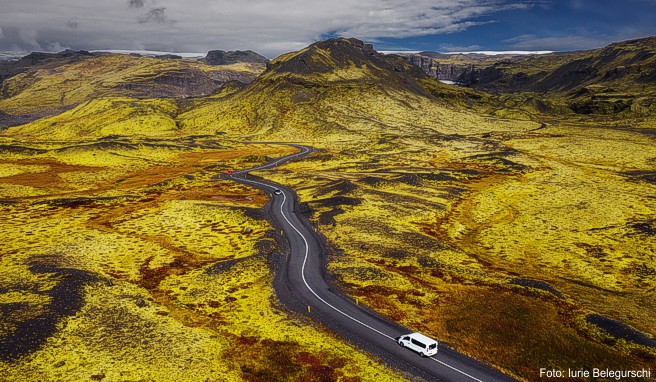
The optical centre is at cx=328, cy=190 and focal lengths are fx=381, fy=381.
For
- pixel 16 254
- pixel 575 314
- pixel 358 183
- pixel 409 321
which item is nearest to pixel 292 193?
pixel 358 183

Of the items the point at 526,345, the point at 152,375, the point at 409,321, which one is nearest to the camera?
the point at 152,375

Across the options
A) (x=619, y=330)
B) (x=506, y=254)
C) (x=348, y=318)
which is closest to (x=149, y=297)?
(x=348, y=318)

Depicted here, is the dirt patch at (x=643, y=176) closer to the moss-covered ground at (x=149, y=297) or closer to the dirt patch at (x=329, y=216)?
the dirt patch at (x=329, y=216)

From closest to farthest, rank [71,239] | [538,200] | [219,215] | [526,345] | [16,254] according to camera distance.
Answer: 1. [526,345]
2. [16,254]
3. [71,239]
4. [219,215]
5. [538,200]

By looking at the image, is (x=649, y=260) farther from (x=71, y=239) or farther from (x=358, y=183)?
(x=71, y=239)

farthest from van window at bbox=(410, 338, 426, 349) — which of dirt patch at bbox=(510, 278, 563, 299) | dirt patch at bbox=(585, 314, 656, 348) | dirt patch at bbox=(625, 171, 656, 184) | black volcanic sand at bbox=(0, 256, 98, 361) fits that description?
dirt patch at bbox=(625, 171, 656, 184)

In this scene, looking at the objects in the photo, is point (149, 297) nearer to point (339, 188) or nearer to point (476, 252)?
point (476, 252)

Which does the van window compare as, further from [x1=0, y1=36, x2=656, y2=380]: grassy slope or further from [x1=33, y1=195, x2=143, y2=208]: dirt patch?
[x1=33, y1=195, x2=143, y2=208]: dirt patch
